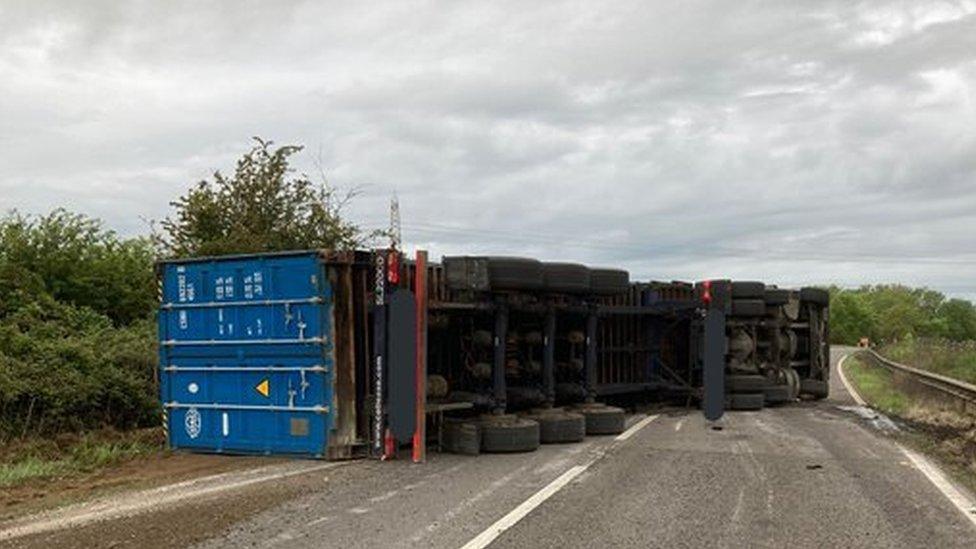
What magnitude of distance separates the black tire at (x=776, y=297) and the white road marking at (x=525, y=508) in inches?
341

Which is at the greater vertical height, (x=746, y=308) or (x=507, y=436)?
(x=746, y=308)

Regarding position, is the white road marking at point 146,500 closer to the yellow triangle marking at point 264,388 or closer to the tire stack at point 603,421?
the yellow triangle marking at point 264,388

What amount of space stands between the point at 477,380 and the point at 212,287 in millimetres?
3672

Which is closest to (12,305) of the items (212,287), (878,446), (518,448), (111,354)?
(111,354)

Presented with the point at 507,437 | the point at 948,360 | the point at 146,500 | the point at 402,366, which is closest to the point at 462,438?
the point at 507,437

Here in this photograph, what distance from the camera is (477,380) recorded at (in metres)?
13.0

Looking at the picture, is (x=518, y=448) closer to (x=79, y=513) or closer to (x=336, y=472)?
(x=336, y=472)

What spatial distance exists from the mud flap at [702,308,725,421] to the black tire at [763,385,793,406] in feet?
4.94

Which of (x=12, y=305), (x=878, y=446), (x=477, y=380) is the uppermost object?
(x=12, y=305)

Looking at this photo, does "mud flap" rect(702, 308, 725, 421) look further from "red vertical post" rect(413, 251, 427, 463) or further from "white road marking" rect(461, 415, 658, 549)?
"red vertical post" rect(413, 251, 427, 463)

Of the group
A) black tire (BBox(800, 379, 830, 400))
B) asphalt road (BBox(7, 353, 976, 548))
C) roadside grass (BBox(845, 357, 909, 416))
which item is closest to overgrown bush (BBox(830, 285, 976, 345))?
roadside grass (BBox(845, 357, 909, 416))

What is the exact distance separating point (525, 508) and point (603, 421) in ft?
18.8

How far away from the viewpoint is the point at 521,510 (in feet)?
25.6

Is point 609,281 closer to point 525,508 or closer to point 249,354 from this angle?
point 249,354
